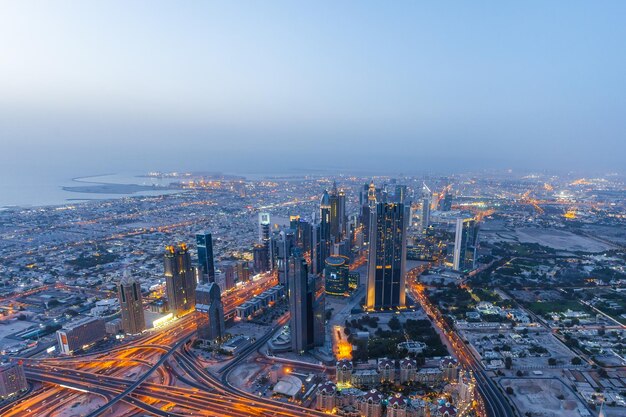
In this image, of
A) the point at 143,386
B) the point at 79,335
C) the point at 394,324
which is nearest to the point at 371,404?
the point at 394,324

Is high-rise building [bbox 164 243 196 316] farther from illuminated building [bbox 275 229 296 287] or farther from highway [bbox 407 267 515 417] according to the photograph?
highway [bbox 407 267 515 417]

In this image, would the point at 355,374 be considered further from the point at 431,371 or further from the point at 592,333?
the point at 592,333

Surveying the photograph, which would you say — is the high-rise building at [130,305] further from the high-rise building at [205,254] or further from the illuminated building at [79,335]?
the high-rise building at [205,254]

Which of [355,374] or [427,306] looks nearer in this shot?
[355,374]

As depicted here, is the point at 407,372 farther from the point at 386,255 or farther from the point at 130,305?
the point at 130,305

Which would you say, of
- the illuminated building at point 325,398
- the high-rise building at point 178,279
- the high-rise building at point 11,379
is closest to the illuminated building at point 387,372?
the illuminated building at point 325,398

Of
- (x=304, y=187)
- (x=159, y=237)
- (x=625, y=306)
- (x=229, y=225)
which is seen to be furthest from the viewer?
(x=304, y=187)

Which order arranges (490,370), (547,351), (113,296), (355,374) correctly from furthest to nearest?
(113,296) < (547,351) < (490,370) < (355,374)

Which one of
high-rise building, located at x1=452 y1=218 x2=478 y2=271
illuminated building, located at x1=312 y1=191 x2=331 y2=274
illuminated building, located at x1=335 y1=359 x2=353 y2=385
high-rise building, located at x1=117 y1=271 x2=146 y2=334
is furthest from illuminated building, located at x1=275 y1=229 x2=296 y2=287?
high-rise building, located at x1=452 y1=218 x2=478 y2=271

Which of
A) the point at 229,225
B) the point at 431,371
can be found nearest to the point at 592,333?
the point at 431,371
